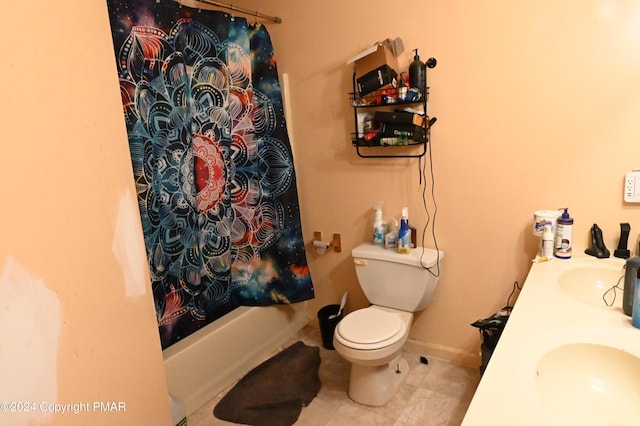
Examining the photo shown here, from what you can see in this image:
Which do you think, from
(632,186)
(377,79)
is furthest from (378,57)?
(632,186)

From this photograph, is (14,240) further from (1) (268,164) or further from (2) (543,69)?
(2) (543,69)

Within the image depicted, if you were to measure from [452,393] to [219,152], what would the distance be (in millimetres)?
1694

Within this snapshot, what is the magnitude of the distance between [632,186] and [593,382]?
0.98 m

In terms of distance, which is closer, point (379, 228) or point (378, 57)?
point (378, 57)

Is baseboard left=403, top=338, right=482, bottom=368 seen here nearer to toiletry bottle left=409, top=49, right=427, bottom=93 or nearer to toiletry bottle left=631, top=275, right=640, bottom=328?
toiletry bottle left=631, top=275, right=640, bottom=328

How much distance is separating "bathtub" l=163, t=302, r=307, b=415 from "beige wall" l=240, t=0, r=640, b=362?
486mm

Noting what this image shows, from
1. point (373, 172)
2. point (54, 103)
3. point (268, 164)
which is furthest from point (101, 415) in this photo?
point (373, 172)

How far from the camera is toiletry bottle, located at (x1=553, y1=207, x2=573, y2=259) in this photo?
64.1 inches

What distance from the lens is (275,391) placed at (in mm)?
2072

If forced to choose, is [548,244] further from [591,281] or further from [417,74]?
[417,74]

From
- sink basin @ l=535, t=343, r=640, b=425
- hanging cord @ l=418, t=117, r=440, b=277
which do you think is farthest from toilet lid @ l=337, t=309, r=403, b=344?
sink basin @ l=535, t=343, r=640, b=425

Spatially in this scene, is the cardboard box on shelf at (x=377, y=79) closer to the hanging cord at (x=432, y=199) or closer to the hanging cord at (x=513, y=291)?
the hanging cord at (x=432, y=199)

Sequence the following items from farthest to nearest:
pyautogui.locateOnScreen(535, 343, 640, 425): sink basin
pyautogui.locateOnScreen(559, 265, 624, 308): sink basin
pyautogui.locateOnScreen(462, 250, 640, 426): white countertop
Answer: pyautogui.locateOnScreen(559, 265, 624, 308): sink basin, pyautogui.locateOnScreen(535, 343, 640, 425): sink basin, pyautogui.locateOnScreen(462, 250, 640, 426): white countertop

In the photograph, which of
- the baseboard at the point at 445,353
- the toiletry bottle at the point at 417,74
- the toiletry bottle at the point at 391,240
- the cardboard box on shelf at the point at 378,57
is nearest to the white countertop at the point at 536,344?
the toiletry bottle at the point at 391,240
